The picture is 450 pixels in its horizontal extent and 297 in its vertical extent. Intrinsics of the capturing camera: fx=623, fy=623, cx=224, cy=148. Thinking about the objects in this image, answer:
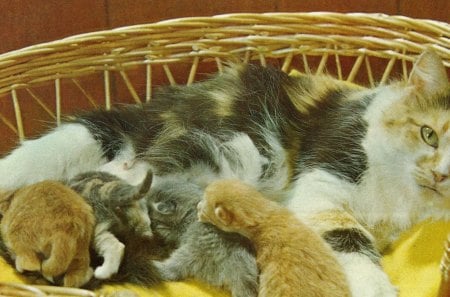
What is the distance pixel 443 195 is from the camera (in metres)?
1.31

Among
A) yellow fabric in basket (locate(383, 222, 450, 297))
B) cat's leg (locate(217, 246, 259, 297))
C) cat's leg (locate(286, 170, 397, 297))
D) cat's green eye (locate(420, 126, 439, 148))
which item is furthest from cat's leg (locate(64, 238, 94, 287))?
cat's green eye (locate(420, 126, 439, 148))

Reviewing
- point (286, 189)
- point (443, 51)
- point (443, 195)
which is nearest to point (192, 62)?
point (286, 189)

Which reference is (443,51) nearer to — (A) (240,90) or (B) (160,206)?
(A) (240,90)

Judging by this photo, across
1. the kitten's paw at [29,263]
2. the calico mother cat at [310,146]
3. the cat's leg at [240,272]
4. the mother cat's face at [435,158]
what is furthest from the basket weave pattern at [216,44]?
the cat's leg at [240,272]

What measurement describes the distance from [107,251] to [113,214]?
4.3 inches

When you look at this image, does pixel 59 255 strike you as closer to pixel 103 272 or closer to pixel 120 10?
pixel 103 272

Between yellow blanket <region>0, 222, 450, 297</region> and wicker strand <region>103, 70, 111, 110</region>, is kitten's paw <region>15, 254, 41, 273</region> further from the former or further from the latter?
wicker strand <region>103, 70, 111, 110</region>

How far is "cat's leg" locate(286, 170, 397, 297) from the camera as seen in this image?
4.07ft

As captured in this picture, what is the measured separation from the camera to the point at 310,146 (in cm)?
153

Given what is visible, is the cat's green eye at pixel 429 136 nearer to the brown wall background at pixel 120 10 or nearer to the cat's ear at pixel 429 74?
the cat's ear at pixel 429 74

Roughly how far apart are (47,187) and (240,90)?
23.9 inches

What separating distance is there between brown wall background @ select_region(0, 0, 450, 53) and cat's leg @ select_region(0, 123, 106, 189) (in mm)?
608

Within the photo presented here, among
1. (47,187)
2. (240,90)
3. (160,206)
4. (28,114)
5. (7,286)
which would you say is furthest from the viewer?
(28,114)

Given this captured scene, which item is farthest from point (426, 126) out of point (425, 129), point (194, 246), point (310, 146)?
point (194, 246)
